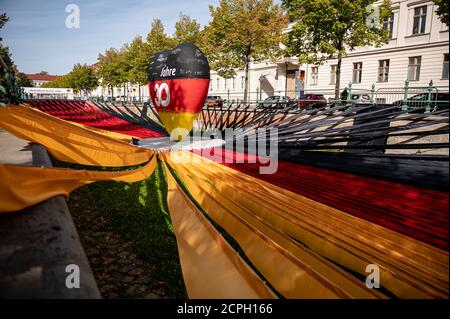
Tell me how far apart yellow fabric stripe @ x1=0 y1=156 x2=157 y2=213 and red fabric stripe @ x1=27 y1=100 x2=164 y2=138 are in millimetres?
4970

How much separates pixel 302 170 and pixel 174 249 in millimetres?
1931

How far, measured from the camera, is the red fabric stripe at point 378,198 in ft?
7.63

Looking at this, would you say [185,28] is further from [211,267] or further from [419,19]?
[211,267]

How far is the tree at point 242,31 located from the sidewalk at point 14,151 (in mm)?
21915

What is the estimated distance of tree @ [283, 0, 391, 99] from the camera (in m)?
19.5

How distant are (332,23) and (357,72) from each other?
12275 mm

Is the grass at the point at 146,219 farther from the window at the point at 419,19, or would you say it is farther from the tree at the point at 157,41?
the tree at the point at 157,41

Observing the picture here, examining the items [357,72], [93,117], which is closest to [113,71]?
[357,72]

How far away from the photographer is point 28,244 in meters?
1.89

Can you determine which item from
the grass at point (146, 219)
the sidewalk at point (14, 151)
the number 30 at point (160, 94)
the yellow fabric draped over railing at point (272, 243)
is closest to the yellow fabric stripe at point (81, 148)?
the sidewalk at point (14, 151)

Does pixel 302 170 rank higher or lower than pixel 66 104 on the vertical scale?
lower

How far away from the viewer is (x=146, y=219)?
459 centimetres
